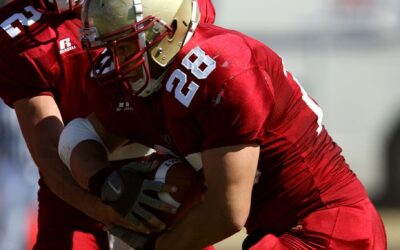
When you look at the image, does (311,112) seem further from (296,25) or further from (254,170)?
(296,25)

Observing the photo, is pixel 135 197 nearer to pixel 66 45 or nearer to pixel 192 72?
pixel 192 72

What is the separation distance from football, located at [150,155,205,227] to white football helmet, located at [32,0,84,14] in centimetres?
87

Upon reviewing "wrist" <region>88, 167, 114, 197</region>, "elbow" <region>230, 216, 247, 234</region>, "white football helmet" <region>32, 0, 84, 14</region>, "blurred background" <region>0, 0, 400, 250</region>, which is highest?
"white football helmet" <region>32, 0, 84, 14</region>

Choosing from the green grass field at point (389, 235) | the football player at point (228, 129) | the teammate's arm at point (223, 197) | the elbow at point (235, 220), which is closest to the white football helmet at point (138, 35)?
the football player at point (228, 129)

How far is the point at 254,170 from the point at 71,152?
2.39 feet

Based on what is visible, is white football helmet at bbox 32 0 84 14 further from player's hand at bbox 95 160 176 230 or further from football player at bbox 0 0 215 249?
player's hand at bbox 95 160 176 230

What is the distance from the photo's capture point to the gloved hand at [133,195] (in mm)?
3451

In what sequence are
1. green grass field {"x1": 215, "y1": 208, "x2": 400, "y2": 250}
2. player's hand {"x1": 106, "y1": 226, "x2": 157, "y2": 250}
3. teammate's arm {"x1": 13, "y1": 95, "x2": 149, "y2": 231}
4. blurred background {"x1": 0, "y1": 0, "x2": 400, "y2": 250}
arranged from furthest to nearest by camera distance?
blurred background {"x1": 0, "y1": 0, "x2": 400, "y2": 250}, green grass field {"x1": 215, "y1": 208, "x2": 400, "y2": 250}, teammate's arm {"x1": 13, "y1": 95, "x2": 149, "y2": 231}, player's hand {"x1": 106, "y1": 226, "x2": 157, "y2": 250}

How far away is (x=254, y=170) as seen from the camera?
329 cm

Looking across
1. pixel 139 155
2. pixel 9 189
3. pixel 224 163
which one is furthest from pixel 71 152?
pixel 9 189

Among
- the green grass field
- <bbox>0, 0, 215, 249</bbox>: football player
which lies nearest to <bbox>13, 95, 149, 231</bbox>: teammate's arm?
<bbox>0, 0, 215, 249</bbox>: football player

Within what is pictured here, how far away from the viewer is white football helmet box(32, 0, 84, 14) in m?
4.09

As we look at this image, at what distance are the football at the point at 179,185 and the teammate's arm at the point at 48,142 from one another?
415mm

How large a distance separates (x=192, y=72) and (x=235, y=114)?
18cm
